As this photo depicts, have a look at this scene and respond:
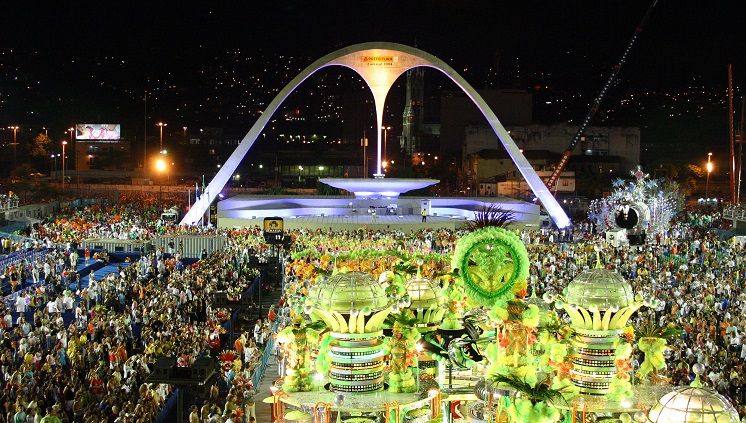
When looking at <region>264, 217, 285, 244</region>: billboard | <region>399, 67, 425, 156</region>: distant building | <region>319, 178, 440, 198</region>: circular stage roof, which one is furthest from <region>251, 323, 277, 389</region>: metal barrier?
<region>399, 67, 425, 156</region>: distant building

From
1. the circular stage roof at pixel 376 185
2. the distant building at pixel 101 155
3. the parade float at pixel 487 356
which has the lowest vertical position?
the parade float at pixel 487 356

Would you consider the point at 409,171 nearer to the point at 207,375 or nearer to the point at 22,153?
the point at 22,153

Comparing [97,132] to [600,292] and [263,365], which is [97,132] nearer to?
[263,365]

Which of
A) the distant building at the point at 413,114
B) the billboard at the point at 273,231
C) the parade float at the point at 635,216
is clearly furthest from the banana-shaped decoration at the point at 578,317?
the distant building at the point at 413,114

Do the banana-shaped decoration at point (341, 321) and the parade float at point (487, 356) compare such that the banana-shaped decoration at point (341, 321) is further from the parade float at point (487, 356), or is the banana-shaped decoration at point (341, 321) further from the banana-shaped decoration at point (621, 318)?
the banana-shaped decoration at point (621, 318)

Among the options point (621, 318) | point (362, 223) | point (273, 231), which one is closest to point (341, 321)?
point (621, 318)

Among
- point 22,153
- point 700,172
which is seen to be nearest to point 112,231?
point 22,153
